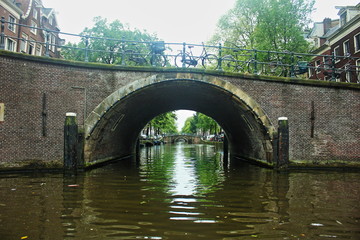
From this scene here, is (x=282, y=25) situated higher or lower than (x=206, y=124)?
higher

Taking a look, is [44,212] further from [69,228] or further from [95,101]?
[95,101]

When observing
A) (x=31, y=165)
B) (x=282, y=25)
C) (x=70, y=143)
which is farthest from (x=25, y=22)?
(x=282, y=25)

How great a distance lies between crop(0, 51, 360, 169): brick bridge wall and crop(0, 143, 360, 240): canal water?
2.01 m

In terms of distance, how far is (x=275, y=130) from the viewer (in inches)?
434

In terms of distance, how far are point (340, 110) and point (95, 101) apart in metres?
9.82

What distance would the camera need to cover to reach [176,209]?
5.04 metres

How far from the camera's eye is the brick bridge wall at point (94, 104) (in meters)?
9.59

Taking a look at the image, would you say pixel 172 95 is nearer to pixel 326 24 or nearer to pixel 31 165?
pixel 31 165

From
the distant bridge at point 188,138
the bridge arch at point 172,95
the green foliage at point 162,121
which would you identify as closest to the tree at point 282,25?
the bridge arch at point 172,95

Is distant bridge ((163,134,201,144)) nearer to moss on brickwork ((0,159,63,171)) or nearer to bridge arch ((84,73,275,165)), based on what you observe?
bridge arch ((84,73,275,165))

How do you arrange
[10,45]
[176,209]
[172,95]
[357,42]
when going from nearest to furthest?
1. [176,209]
2. [172,95]
3. [357,42]
4. [10,45]

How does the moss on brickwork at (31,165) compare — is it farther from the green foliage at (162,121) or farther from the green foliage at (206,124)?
the green foliage at (206,124)

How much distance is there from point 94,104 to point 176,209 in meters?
6.80

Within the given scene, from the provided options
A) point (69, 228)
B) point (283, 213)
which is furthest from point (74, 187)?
point (283, 213)
